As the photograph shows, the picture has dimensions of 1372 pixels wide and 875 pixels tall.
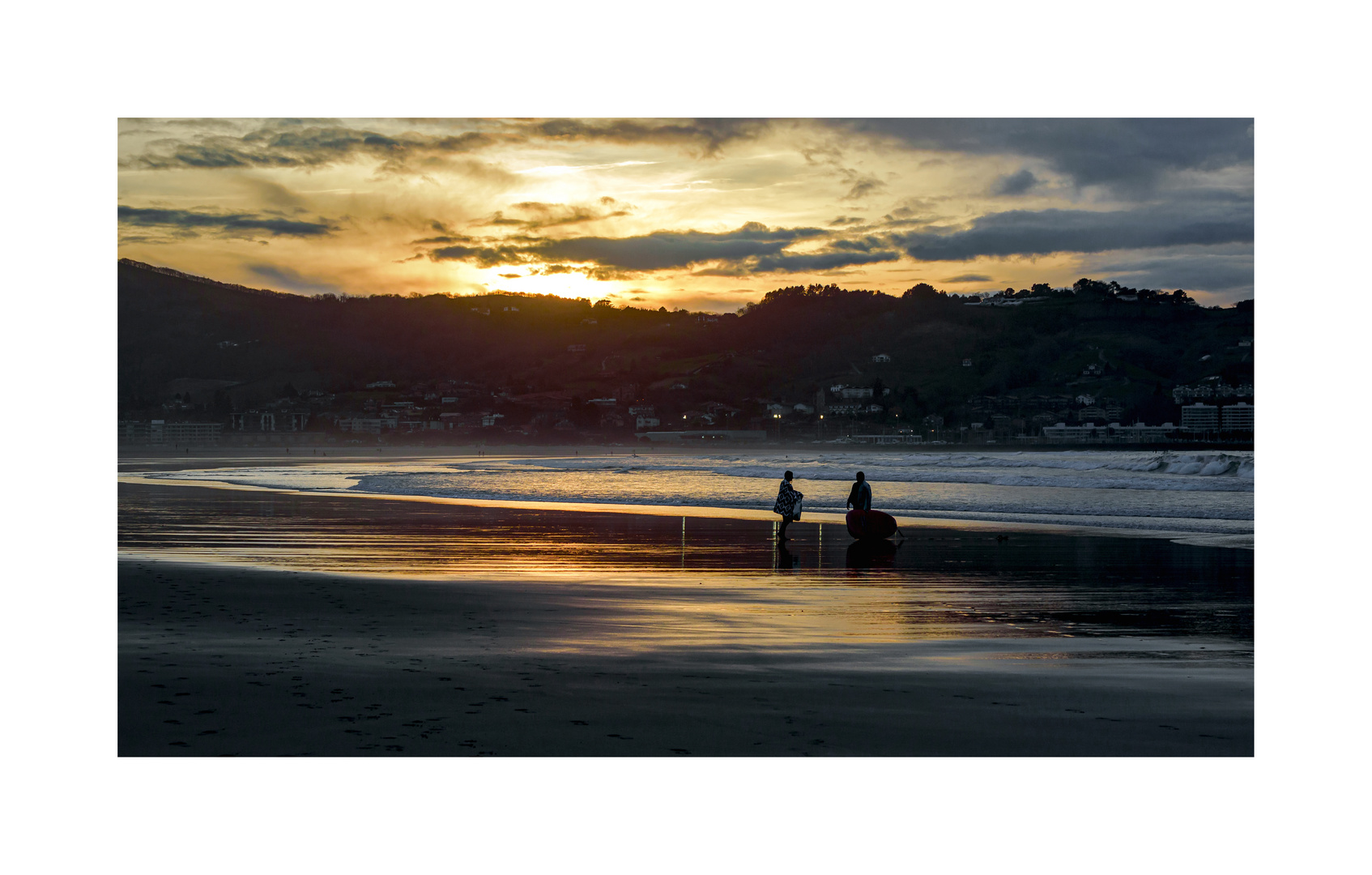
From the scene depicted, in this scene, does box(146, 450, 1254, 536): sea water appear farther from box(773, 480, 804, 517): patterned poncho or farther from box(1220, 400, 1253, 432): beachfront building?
box(773, 480, 804, 517): patterned poncho

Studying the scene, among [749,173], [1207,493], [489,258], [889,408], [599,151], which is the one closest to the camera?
[599,151]

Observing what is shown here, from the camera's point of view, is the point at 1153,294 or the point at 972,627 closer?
the point at 972,627

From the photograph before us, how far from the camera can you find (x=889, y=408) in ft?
321

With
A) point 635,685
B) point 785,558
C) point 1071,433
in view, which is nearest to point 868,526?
point 785,558

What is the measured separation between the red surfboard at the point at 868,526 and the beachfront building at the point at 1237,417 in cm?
1156

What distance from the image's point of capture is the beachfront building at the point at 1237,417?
32.0m

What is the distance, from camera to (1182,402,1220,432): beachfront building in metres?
56.3

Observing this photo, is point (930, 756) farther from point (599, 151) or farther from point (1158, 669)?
point (599, 151)

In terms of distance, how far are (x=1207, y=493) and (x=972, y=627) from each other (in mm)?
26563

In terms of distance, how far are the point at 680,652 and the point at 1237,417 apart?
127 feet

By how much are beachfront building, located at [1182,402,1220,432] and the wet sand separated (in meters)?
43.0

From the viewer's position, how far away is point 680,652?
31.6 feet

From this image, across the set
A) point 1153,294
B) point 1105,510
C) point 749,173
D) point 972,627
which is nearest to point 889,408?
point 1153,294

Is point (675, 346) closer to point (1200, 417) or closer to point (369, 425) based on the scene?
point (369, 425)
